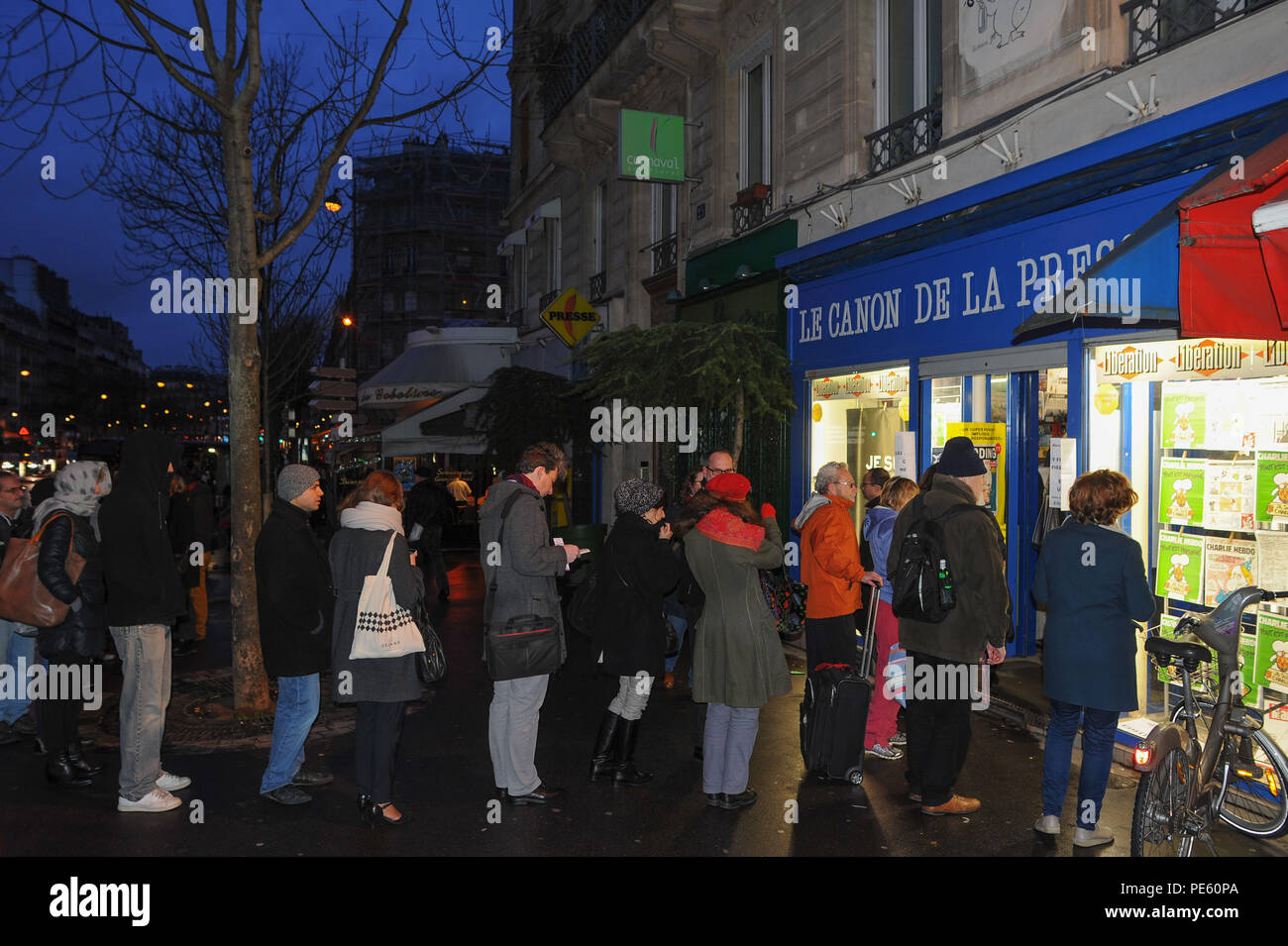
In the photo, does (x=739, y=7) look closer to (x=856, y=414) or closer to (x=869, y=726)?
(x=856, y=414)

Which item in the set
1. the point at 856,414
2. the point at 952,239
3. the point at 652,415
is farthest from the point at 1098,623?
the point at 652,415

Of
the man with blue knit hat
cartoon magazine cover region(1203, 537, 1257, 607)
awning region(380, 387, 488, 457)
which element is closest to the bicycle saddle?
the man with blue knit hat

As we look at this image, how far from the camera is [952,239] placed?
9531 millimetres

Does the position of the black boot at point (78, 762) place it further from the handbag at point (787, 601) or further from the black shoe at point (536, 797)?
the handbag at point (787, 601)

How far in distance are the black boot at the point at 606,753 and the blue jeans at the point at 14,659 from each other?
166 inches

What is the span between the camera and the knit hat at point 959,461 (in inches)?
218

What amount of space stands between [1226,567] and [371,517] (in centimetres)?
531

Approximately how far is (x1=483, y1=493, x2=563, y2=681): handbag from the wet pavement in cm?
76

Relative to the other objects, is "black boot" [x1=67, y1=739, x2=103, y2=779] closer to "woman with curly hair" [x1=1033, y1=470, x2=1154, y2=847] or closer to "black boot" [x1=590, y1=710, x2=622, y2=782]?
"black boot" [x1=590, y1=710, x2=622, y2=782]

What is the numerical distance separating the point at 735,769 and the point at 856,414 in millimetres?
6897

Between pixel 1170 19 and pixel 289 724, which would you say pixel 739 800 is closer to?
pixel 289 724

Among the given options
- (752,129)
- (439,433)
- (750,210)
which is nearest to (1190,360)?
(750,210)

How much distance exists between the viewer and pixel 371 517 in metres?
5.39

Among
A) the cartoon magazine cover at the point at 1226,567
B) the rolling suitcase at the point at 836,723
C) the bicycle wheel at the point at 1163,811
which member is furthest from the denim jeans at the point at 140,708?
the cartoon magazine cover at the point at 1226,567
